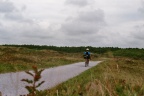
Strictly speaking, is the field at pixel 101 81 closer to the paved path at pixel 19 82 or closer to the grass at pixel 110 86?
the grass at pixel 110 86

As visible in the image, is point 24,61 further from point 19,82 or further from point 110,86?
point 110,86

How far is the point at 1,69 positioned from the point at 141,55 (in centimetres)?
9391

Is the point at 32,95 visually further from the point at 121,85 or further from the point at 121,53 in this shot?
the point at 121,53

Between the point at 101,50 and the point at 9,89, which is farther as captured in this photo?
the point at 101,50

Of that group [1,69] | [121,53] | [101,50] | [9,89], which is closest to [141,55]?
[121,53]

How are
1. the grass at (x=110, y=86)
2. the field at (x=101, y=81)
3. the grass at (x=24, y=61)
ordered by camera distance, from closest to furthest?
the grass at (x=110, y=86), the field at (x=101, y=81), the grass at (x=24, y=61)

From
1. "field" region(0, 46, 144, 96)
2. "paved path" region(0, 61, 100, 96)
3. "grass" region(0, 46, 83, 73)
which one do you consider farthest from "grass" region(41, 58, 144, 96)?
"paved path" region(0, 61, 100, 96)

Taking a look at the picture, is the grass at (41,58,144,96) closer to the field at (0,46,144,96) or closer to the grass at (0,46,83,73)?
the field at (0,46,144,96)

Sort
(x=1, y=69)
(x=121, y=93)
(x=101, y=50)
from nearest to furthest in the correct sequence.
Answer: (x=121, y=93), (x=1, y=69), (x=101, y=50)

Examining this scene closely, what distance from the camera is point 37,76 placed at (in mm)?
2693

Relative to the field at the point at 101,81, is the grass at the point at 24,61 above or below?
below

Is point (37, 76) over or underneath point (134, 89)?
over

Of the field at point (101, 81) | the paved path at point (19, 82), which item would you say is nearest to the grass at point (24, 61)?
the field at point (101, 81)

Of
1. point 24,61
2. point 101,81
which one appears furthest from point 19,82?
point 24,61
